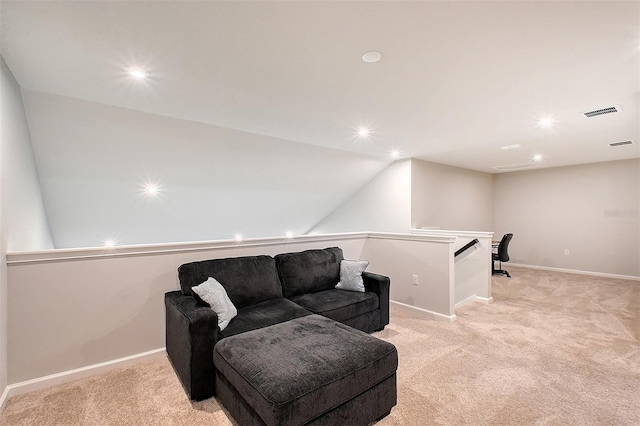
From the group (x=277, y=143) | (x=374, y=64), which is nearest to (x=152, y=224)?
(x=277, y=143)

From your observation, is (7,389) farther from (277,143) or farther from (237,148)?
(277,143)

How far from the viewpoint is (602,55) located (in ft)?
6.67

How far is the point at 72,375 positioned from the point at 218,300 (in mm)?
1307

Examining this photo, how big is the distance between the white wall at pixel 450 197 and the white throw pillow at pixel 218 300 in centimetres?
386

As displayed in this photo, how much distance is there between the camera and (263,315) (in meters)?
2.50

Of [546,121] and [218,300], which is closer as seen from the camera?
[218,300]

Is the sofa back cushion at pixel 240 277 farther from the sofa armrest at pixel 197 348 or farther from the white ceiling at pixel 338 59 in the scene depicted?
the white ceiling at pixel 338 59

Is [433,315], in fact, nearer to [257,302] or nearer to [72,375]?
[257,302]

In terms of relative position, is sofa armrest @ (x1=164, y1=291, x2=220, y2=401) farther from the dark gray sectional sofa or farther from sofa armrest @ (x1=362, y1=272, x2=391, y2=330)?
sofa armrest @ (x1=362, y1=272, x2=391, y2=330)

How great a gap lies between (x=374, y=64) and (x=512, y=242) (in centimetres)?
710

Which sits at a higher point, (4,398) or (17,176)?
(17,176)

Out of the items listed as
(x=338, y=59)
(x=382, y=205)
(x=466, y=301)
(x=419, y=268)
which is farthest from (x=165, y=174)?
(x=466, y=301)

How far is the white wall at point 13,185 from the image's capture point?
205 cm

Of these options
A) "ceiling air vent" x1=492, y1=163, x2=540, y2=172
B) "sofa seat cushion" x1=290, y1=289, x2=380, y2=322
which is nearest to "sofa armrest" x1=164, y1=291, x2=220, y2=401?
"sofa seat cushion" x1=290, y1=289, x2=380, y2=322
